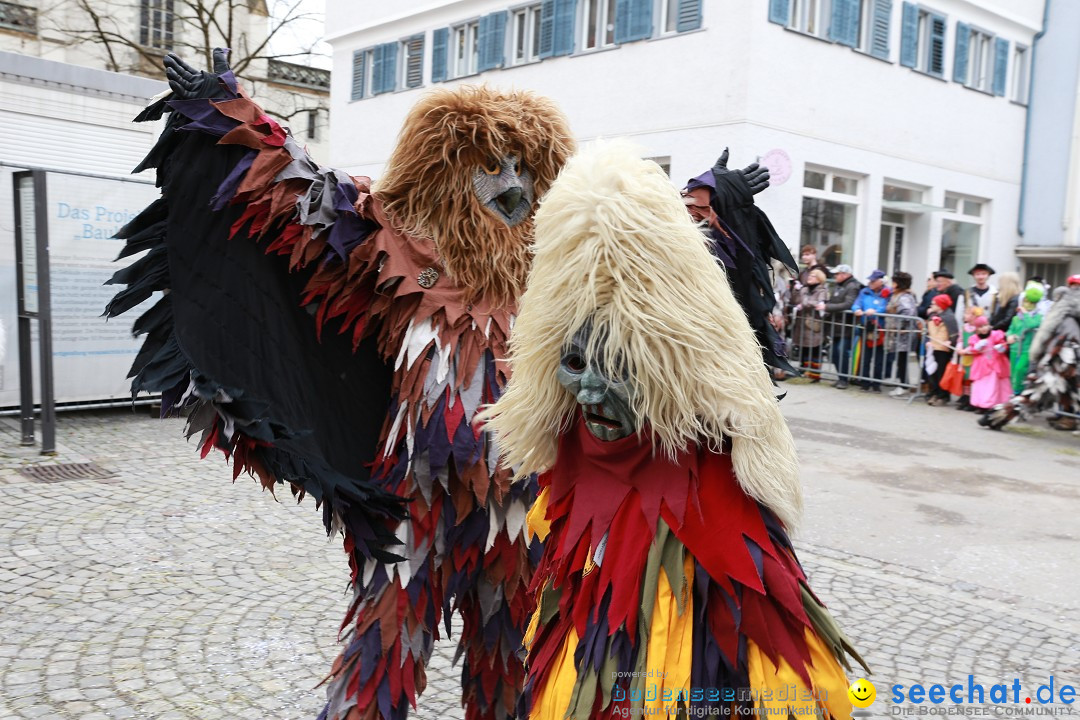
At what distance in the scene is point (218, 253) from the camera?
7.82 ft

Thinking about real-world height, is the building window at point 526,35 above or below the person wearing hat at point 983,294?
above

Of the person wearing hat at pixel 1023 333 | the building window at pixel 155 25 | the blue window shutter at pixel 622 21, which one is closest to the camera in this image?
the person wearing hat at pixel 1023 333

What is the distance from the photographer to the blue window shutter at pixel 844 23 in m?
15.2

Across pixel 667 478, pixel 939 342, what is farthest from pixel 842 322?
pixel 667 478

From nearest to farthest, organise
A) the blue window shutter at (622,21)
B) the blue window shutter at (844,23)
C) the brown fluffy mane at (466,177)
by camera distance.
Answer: the brown fluffy mane at (466,177), the blue window shutter at (844,23), the blue window shutter at (622,21)

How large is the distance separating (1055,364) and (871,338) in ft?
9.20

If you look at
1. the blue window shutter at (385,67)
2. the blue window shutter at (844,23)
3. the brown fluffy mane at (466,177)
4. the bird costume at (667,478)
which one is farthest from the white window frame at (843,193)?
the bird costume at (667,478)

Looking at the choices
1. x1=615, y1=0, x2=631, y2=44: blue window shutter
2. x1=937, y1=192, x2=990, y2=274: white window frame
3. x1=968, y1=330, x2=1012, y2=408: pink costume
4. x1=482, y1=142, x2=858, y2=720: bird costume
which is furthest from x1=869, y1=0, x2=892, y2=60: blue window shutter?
x1=482, y1=142, x2=858, y2=720: bird costume

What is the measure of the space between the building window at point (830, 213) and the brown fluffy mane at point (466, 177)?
13630 millimetres

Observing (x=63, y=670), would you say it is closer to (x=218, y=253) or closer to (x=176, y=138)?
(x=218, y=253)

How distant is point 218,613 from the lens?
3955 millimetres

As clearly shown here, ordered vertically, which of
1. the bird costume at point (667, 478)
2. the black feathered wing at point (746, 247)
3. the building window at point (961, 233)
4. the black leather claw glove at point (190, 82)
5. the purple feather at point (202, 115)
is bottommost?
the bird costume at point (667, 478)

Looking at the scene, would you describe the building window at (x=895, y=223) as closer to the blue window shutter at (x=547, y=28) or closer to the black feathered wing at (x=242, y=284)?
the blue window shutter at (x=547, y=28)

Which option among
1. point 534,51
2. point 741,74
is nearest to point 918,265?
point 741,74
